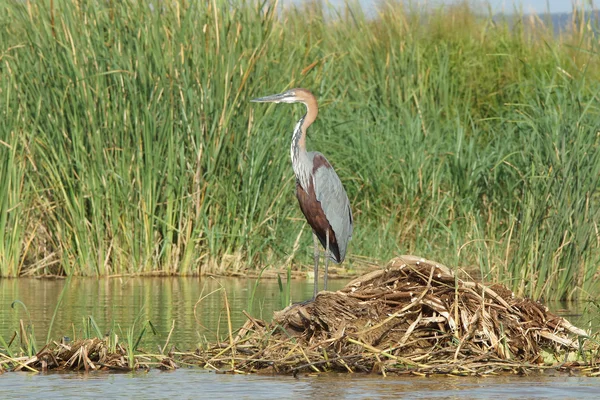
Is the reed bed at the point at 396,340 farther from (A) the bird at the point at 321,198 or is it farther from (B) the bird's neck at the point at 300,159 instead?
(B) the bird's neck at the point at 300,159

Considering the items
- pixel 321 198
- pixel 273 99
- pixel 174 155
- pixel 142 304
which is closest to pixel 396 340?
pixel 321 198

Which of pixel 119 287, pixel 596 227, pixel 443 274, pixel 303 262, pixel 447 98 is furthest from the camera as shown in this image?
pixel 447 98

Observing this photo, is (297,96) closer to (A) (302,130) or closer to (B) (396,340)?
(A) (302,130)

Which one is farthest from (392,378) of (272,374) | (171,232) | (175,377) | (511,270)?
(171,232)

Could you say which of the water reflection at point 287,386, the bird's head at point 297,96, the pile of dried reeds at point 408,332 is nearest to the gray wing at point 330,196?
the bird's head at point 297,96

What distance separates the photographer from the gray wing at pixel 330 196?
824 centimetres

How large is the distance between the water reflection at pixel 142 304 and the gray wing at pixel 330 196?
72cm

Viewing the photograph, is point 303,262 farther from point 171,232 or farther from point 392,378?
point 392,378

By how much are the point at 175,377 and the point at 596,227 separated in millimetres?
3989

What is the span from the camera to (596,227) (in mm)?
9141

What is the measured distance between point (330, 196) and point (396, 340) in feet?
6.29

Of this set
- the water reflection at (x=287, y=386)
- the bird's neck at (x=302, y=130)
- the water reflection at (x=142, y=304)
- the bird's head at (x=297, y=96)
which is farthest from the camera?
the bird's head at (x=297, y=96)

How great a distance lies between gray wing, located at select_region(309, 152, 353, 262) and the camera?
27.0 ft

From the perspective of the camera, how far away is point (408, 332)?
6.36 m
